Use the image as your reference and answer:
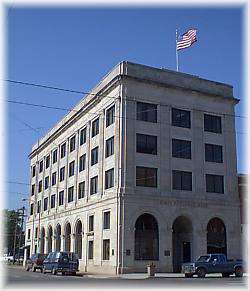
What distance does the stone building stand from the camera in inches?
1746

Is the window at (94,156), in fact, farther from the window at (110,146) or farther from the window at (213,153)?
the window at (213,153)

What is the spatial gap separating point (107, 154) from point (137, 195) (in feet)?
21.1

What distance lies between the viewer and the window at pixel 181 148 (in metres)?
47.8

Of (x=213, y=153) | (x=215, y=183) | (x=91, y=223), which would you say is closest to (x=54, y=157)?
(x=91, y=223)

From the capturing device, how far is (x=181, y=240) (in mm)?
48188

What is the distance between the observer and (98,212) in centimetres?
4831

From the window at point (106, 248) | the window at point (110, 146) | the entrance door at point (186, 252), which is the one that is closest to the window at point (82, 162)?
the window at point (110, 146)

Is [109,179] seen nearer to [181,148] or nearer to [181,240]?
[181,148]

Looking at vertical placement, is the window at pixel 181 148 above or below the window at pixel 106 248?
above

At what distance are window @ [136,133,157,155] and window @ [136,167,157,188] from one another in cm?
177

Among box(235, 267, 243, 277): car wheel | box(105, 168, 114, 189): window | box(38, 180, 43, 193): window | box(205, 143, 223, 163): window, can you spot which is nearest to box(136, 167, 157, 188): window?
box(105, 168, 114, 189): window

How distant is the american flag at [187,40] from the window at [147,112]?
634 centimetres

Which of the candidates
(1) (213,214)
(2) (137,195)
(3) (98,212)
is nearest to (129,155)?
(2) (137,195)

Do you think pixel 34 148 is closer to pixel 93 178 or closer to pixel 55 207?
pixel 55 207
